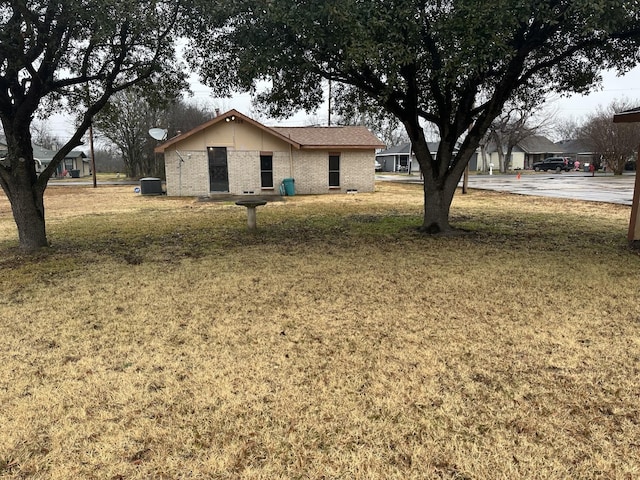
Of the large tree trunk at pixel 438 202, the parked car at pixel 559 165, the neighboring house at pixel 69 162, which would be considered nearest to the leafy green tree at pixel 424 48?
the large tree trunk at pixel 438 202

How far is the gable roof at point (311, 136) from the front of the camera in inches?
714

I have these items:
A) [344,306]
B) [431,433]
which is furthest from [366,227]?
[431,433]

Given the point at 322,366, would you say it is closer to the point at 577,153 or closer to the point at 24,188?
the point at 24,188

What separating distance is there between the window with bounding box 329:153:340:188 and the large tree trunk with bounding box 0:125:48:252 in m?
14.6

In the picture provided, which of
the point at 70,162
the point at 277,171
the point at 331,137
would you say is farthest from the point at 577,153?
the point at 70,162

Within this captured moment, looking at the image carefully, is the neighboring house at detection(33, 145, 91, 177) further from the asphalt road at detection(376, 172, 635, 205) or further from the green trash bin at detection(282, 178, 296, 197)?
the asphalt road at detection(376, 172, 635, 205)

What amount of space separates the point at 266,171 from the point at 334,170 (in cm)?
341

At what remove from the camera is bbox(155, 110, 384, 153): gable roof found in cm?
1814

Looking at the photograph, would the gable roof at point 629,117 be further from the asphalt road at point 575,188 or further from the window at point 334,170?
the window at point 334,170

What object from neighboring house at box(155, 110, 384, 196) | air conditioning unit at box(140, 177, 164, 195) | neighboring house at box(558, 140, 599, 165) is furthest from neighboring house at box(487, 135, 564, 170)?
air conditioning unit at box(140, 177, 164, 195)

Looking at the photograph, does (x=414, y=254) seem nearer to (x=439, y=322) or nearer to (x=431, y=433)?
(x=439, y=322)

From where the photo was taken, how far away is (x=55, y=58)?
6.66 metres

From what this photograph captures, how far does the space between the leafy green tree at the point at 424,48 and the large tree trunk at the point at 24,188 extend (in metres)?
3.45

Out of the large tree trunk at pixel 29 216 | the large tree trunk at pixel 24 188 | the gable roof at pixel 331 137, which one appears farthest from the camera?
the gable roof at pixel 331 137
